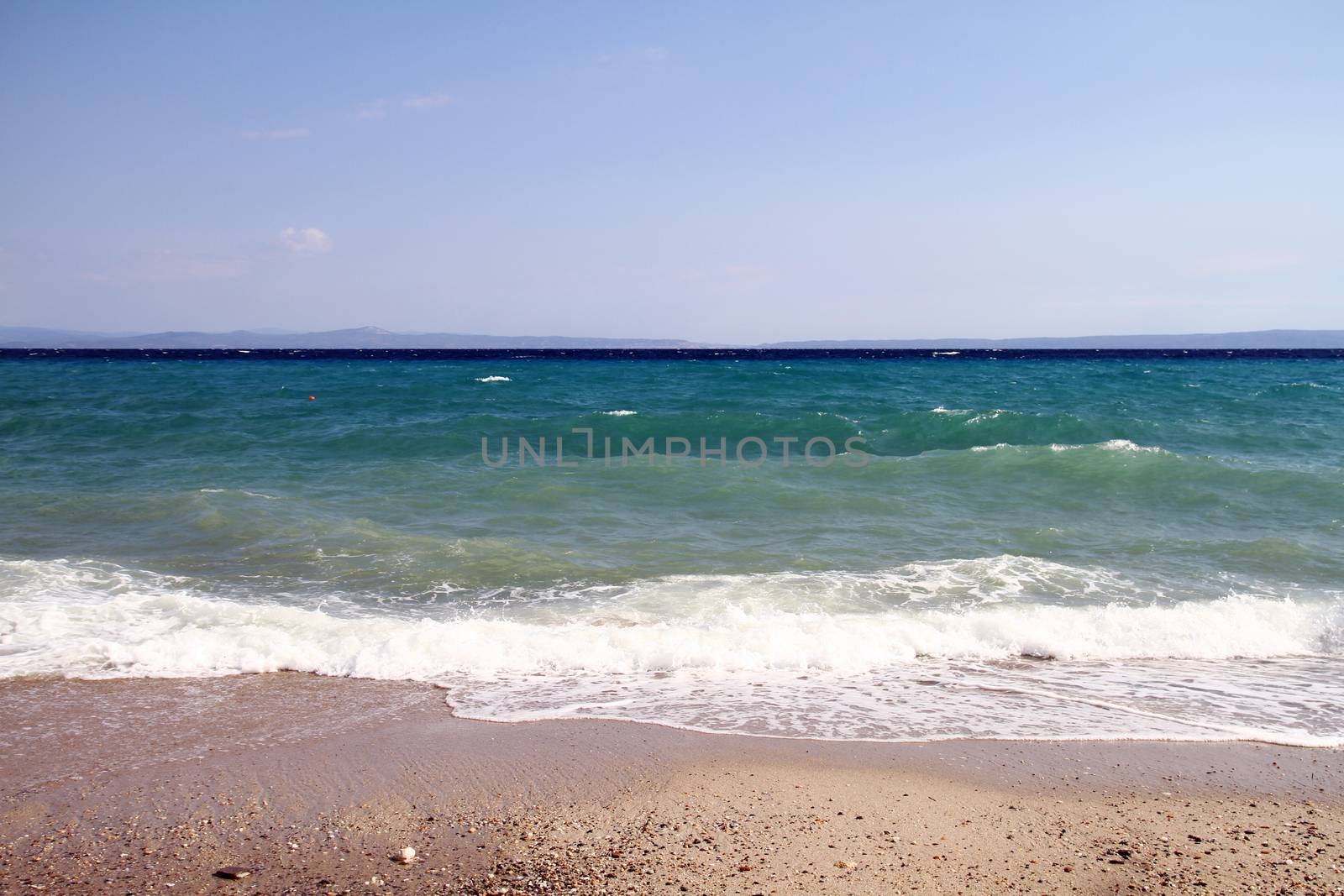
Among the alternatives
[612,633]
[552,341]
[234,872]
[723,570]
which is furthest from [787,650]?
[552,341]

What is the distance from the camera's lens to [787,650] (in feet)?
18.7

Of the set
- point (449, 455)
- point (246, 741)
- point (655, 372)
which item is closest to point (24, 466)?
point (449, 455)

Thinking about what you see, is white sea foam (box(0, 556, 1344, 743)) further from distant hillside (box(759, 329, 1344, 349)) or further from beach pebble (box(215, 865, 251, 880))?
distant hillside (box(759, 329, 1344, 349))

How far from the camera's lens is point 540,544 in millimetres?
8805

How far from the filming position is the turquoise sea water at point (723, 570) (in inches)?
202

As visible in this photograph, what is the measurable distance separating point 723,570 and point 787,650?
2255 millimetres

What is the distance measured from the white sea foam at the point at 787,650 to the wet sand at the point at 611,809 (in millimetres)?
404

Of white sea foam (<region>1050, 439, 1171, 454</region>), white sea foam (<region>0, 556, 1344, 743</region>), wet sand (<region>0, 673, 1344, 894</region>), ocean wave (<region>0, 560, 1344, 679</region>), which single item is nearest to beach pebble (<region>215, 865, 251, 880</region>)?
wet sand (<region>0, 673, 1344, 894</region>)

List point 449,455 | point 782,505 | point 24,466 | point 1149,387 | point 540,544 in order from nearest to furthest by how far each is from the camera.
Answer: point 540,544 < point 782,505 < point 24,466 < point 449,455 < point 1149,387

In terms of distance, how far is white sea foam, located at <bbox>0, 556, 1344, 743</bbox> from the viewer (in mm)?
4691

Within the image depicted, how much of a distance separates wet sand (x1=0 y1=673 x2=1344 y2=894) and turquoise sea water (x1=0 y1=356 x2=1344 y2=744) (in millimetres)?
420

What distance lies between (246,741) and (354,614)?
2.35 metres

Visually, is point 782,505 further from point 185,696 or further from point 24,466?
point 24,466

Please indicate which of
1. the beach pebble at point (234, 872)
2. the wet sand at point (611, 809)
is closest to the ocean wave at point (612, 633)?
the wet sand at point (611, 809)
